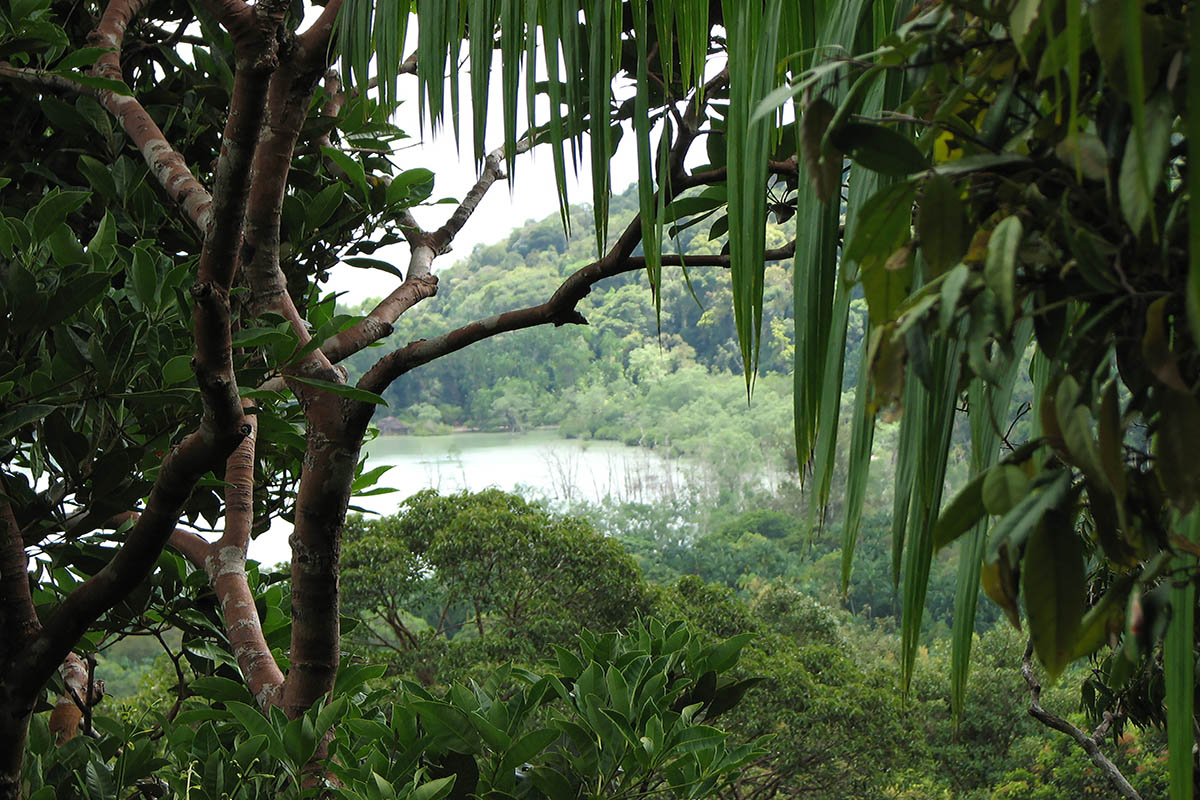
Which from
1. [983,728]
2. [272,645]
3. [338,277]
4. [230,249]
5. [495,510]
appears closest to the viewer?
[230,249]

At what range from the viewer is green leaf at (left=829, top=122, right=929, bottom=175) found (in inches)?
9.0

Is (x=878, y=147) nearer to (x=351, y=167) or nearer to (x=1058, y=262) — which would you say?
(x=1058, y=262)

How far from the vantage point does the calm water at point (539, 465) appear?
792 inches

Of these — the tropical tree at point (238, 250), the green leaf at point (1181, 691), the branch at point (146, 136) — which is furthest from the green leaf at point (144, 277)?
the green leaf at point (1181, 691)

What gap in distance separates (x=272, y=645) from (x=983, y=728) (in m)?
8.82

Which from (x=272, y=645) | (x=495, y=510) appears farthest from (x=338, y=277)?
(x=495, y=510)

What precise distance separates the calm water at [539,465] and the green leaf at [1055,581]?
18.4 metres

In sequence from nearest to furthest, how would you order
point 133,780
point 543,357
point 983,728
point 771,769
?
point 133,780 → point 771,769 → point 983,728 → point 543,357

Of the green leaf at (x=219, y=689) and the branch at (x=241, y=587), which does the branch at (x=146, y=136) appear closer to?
the branch at (x=241, y=587)

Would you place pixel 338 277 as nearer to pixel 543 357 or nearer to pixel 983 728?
pixel 983 728

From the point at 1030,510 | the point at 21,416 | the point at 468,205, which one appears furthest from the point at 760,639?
the point at 1030,510

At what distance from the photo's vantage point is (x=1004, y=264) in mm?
192

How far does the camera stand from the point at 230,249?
72cm

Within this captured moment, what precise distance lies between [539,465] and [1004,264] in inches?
821
